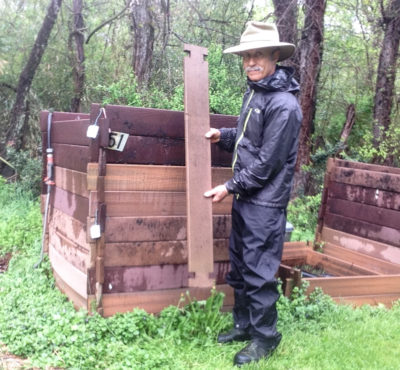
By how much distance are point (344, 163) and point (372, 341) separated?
2527 mm

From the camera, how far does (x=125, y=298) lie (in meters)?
3.50

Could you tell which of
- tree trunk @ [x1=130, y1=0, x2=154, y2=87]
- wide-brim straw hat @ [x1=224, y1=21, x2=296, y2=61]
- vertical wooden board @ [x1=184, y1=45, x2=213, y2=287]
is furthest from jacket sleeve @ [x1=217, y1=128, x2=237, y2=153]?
tree trunk @ [x1=130, y1=0, x2=154, y2=87]

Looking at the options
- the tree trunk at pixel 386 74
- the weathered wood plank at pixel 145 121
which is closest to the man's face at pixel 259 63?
the weathered wood plank at pixel 145 121

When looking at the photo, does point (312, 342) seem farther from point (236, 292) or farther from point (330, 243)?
point (330, 243)

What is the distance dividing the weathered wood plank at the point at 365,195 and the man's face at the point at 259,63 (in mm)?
2448

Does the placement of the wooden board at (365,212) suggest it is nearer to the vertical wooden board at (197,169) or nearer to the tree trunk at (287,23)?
the vertical wooden board at (197,169)

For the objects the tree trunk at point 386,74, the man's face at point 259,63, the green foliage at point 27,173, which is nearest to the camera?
the man's face at point 259,63

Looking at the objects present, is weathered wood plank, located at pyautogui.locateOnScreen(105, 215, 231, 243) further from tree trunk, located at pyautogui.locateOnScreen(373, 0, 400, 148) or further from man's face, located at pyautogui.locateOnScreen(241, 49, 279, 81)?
tree trunk, located at pyautogui.locateOnScreen(373, 0, 400, 148)

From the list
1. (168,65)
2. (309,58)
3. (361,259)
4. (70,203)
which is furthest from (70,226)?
(309,58)

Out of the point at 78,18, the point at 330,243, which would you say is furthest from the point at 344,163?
the point at 78,18

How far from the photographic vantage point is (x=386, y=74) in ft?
31.5

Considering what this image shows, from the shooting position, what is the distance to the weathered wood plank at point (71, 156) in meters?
3.59

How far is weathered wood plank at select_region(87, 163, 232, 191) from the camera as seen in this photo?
11.1 ft

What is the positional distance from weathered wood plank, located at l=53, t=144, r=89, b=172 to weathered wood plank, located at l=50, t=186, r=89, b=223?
0.24m
